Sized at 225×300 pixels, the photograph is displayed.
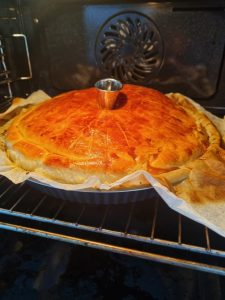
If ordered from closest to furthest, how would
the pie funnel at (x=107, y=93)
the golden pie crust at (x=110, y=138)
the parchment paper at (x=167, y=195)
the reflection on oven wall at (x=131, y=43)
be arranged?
the parchment paper at (x=167, y=195)
the golden pie crust at (x=110, y=138)
the pie funnel at (x=107, y=93)
the reflection on oven wall at (x=131, y=43)

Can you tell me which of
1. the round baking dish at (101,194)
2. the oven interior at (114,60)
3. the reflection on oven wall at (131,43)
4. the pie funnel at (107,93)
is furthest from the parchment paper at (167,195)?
the reflection on oven wall at (131,43)

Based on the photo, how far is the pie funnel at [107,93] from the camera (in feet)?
3.29

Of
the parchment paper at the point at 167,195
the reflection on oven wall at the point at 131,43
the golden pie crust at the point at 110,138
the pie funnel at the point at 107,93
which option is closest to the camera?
the parchment paper at the point at 167,195

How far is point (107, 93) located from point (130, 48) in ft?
1.29

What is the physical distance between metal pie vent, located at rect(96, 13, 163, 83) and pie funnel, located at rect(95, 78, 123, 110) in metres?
0.25

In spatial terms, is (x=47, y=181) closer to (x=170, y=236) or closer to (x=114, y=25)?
(x=170, y=236)

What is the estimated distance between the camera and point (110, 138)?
957 mm

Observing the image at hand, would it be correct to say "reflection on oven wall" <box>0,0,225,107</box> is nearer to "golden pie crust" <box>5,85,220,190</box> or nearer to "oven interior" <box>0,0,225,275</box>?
"oven interior" <box>0,0,225,275</box>

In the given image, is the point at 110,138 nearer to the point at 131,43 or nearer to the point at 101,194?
the point at 101,194

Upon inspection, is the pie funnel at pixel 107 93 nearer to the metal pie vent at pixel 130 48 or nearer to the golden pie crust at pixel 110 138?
the golden pie crust at pixel 110 138

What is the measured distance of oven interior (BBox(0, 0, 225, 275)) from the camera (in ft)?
3.60

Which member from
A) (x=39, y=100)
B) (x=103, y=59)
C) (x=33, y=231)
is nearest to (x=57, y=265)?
(x=33, y=231)

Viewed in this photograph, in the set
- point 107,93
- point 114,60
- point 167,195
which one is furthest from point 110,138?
point 114,60

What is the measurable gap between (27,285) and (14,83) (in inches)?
39.4
